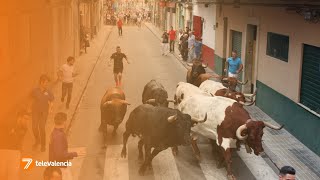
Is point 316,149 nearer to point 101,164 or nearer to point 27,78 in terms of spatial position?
point 101,164

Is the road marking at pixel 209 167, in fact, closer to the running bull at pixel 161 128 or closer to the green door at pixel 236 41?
the running bull at pixel 161 128

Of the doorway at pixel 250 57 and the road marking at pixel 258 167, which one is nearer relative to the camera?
the road marking at pixel 258 167

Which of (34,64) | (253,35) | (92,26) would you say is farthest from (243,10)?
(92,26)

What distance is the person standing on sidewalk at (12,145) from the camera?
7711 mm

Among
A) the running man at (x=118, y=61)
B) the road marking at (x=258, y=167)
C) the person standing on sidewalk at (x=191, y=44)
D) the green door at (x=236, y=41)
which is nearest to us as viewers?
the road marking at (x=258, y=167)

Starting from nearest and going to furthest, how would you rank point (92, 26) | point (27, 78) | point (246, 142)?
1. point (246, 142)
2. point (27, 78)
3. point (92, 26)

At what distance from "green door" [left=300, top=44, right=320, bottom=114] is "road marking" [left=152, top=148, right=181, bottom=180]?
412cm

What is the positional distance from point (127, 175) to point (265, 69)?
27.0ft

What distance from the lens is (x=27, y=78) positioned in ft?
55.2

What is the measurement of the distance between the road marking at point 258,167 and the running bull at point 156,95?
2424mm

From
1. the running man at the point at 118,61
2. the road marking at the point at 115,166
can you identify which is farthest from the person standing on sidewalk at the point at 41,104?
the running man at the point at 118,61

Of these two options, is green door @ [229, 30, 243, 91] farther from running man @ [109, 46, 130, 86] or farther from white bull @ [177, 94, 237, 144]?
white bull @ [177, 94, 237, 144]

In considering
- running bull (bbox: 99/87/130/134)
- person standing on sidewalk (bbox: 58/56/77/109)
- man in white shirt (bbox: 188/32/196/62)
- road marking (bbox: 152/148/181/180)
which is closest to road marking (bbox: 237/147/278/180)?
road marking (bbox: 152/148/181/180)

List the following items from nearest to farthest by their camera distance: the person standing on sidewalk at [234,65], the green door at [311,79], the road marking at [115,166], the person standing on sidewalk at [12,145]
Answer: the person standing on sidewalk at [12,145] → the road marking at [115,166] → the green door at [311,79] → the person standing on sidewalk at [234,65]
